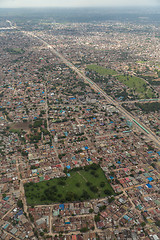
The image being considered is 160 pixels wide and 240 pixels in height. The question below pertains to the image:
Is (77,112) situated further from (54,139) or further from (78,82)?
(78,82)

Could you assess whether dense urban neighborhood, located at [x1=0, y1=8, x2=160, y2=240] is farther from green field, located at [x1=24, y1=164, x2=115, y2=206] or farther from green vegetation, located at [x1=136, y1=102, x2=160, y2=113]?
green vegetation, located at [x1=136, y1=102, x2=160, y2=113]

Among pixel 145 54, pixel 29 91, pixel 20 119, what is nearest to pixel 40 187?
pixel 20 119

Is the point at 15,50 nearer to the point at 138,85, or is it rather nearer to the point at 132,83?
the point at 132,83

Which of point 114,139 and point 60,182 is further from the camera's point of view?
point 114,139

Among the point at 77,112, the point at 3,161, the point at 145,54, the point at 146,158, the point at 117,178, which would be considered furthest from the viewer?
the point at 145,54

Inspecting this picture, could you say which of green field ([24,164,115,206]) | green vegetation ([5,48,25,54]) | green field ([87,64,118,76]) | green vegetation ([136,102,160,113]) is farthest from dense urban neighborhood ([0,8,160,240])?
green vegetation ([5,48,25,54])

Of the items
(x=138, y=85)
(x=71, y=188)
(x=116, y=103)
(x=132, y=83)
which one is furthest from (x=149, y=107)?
(x=71, y=188)
